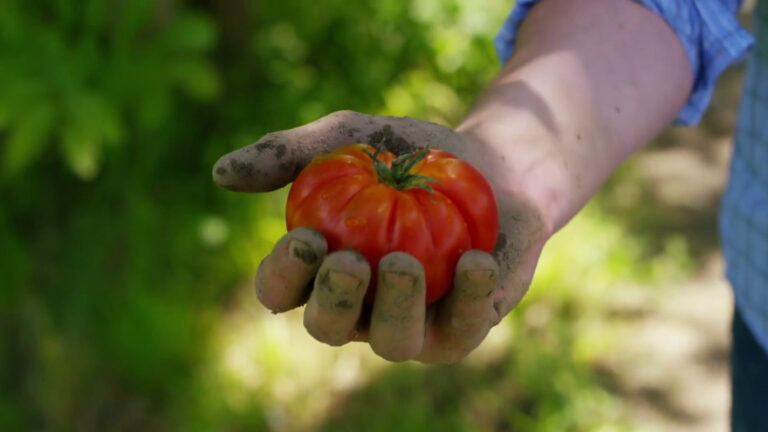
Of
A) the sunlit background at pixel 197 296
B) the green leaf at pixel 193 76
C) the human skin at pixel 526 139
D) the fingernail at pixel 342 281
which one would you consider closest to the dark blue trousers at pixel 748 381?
the human skin at pixel 526 139

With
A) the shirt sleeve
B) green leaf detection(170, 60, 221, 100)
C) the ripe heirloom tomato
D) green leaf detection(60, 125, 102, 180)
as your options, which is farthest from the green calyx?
green leaf detection(170, 60, 221, 100)

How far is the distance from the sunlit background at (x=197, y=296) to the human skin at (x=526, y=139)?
4.69 ft

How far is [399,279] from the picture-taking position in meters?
1.30

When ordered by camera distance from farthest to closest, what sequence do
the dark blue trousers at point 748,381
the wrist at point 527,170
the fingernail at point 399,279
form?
the dark blue trousers at point 748,381, the wrist at point 527,170, the fingernail at point 399,279

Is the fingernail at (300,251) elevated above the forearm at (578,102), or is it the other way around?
the fingernail at (300,251)

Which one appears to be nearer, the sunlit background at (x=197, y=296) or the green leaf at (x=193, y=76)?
the sunlit background at (x=197, y=296)

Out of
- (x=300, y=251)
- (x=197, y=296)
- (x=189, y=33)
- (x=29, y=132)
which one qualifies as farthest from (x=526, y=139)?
(x=197, y=296)

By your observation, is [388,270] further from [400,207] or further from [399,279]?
[400,207]

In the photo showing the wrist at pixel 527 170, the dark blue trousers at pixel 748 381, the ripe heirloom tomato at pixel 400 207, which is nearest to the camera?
the ripe heirloom tomato at pixel 400 207

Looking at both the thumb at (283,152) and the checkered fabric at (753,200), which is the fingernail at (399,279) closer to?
the thumb at (283,152)

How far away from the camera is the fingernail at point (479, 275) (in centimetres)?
135

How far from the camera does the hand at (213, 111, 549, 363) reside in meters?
1.33

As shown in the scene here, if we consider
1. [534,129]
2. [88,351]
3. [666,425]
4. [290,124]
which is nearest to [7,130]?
[88,351]

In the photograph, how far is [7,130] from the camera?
3.13 meters
